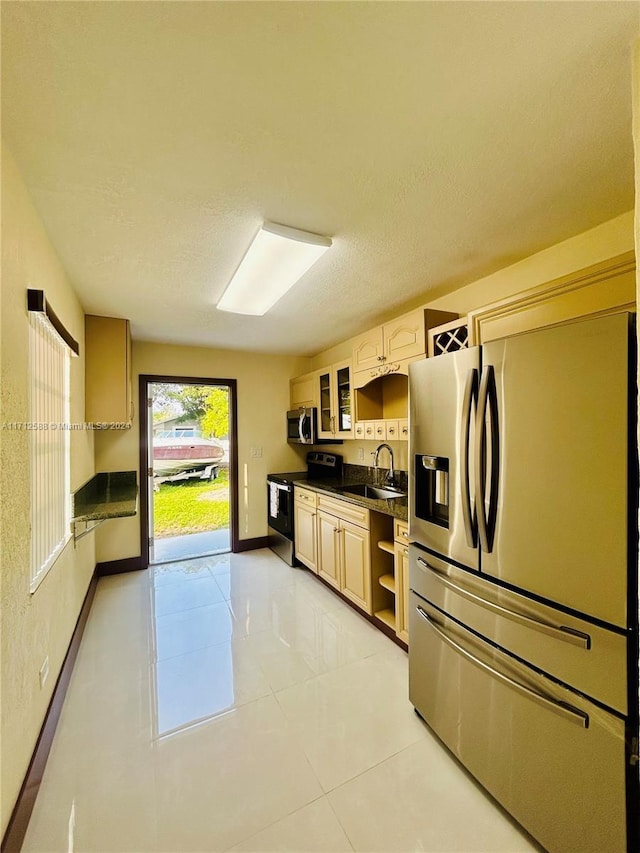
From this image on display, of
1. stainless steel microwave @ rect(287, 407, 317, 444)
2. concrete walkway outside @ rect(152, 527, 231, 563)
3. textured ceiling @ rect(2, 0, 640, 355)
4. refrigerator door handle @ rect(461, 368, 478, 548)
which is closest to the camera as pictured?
textured ceiling @ rect(2, 0, 640, 355)

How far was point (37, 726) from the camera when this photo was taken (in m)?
1.54

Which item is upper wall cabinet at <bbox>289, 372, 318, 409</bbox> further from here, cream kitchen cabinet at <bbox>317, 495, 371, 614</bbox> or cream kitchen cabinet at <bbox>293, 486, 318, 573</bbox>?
cream kitchen cabinet at <bbox>317, 495, 371, 614</bbox>

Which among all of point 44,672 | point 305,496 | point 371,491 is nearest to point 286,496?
point 305,496

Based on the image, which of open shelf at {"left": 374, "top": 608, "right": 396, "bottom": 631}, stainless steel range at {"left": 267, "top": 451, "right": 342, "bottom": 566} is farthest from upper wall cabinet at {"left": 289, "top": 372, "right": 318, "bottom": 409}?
open shelf at {"left": 374, "top": 608, "right": 396, "bottom": 631}

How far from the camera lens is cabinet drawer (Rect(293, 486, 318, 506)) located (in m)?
3.46

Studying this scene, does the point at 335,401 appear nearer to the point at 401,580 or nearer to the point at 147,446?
the point at 401,580

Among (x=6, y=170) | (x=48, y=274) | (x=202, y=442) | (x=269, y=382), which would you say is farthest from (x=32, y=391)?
(x=202, y=442)

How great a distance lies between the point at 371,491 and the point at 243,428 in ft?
6.05

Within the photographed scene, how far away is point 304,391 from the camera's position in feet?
14.1

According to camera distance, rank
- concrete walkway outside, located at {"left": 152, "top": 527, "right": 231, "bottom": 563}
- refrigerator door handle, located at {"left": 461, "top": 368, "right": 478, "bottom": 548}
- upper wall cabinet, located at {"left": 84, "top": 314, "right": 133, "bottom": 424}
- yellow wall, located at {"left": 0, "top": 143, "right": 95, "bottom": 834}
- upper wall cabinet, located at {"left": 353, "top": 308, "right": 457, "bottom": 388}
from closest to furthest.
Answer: yellow wall, located at {"left": 0, "top": 143, "right": 95, "bottom": 834} < refrigerator door handle, located at {"left": 461, "top": 368, "right": 478, "bottom": 548} < upper wall cabinet, located at {"left": 353, "top": 308, "right": 457, "bottom": 388} < upper wall cabinet, located at {"left": 84, "top": 314, "right": 133, "bottom": 424} < concrete walkway outside, located at {"left": 152, "top": 527, "right": 231, "bottom": 563}

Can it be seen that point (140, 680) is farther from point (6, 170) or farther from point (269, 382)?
point (269, 382)

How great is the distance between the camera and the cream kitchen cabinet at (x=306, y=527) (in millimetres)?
3456

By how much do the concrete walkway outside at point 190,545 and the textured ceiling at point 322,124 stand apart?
11.0 ft

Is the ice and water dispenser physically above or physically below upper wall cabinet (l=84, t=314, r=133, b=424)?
below
